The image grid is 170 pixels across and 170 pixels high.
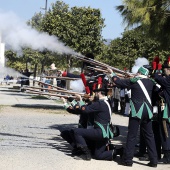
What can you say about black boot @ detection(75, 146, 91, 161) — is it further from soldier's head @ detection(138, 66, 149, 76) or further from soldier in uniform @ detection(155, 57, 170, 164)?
soldier's head @ detection(138, 66, 149, 76)

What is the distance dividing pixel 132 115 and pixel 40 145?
2328mm

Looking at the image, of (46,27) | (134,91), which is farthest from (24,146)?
(46,27)

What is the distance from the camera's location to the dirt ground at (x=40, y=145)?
7.29m

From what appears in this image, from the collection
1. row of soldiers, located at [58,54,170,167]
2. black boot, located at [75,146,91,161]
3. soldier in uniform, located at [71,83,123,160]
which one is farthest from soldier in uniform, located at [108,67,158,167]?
black boot, located at [75,146,91,161]

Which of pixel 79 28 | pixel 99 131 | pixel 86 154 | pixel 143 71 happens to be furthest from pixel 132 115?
pixel 79 28

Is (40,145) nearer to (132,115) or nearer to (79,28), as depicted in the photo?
(132,115)

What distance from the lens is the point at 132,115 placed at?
7469 millimetres

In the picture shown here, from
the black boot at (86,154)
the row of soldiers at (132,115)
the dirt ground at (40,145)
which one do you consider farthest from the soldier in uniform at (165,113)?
the black boot at (86,154)

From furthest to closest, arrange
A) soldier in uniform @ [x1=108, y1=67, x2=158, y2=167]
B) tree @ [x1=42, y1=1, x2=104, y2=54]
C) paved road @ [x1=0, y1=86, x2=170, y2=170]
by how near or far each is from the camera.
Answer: tree @ [x1=42, y1=1, x2=104, y2=54]
soldier in uniform @ [x1=108, y1=67, x2=158, y2=167]
paved road @ [x1=0, y1=86, x2=170, y2=170]

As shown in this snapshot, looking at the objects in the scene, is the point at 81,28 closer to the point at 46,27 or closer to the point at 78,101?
the point at 46,27

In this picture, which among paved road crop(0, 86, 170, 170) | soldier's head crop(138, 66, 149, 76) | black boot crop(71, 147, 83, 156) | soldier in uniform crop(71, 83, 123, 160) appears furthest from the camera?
black boot crop(71, 147, 83, 156)

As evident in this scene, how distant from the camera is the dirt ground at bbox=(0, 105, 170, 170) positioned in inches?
287

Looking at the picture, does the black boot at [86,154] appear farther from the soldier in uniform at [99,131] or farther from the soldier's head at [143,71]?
the soldier's head at [143,71]

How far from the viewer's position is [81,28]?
19141 mm
